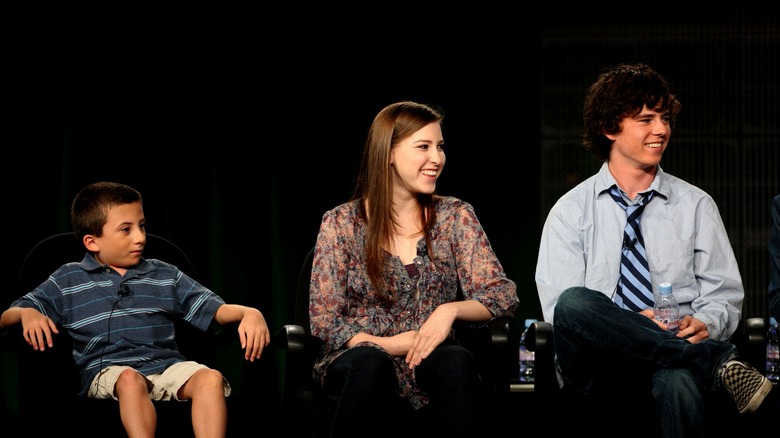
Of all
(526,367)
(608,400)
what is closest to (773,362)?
(526,367)

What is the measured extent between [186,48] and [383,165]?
2130 millimetres

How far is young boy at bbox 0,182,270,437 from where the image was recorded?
9.77 ft

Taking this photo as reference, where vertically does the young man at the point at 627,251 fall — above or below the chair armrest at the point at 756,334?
above

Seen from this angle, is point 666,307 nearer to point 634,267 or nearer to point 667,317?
point 667,317

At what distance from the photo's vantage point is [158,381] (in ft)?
10.3

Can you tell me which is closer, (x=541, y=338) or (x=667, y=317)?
(x=541, y=338)

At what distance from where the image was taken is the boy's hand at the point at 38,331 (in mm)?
2865

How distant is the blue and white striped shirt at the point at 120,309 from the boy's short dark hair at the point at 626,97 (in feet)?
4.82

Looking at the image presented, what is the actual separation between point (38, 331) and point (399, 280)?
3.68ft

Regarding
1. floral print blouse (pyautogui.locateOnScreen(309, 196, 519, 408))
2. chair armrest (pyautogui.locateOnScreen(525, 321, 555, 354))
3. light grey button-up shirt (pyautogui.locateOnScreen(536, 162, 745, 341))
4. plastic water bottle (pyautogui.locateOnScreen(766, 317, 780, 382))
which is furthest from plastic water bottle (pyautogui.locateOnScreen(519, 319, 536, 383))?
chair armrest (pyautogui.locateOnScreen(525, 321, 555, 354))

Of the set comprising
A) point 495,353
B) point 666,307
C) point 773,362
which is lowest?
point 773,362

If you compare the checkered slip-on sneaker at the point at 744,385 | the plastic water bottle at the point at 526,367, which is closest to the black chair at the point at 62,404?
the checkered slip-on sneaker at the point at 744,385

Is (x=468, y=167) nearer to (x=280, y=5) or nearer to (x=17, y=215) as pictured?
(x=280, y=5)

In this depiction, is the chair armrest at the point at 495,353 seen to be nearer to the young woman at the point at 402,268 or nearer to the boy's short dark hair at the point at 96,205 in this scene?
the young woman at the point at 402,268
